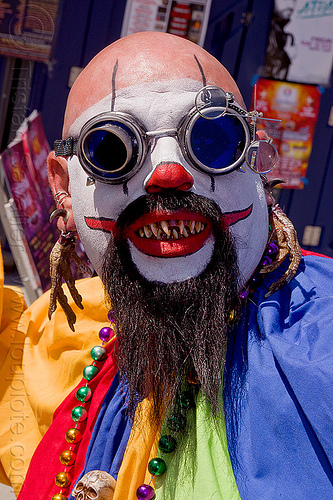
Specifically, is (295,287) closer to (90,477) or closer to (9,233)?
(90,477)

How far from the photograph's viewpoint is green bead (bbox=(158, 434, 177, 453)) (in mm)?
1060

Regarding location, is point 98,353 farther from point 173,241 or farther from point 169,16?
point 169,16

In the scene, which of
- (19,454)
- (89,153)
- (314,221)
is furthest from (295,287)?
(314,221)

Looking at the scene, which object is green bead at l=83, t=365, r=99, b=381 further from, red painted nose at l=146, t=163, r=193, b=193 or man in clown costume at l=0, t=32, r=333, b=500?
red painted nose at l=146, t=163, r=193, b=193

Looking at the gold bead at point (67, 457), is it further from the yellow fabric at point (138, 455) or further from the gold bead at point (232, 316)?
the gold bead at point (232, 316)

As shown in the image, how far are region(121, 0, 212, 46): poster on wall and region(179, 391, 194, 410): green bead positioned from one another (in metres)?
2.12

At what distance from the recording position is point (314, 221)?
9.66ft

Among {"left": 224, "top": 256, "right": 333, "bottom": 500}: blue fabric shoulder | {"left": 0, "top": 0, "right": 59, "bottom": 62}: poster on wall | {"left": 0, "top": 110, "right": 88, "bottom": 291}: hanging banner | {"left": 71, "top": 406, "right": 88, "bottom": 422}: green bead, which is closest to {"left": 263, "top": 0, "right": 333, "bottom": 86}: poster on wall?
{"left": 0, "top": 0, "right": 59, "bottom": 62}: poster on wall

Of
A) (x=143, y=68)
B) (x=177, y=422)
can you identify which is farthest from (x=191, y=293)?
(x=143, y=68)

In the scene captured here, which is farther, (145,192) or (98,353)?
(98,353)

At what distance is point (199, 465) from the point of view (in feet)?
3.28

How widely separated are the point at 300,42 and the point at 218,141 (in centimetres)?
200

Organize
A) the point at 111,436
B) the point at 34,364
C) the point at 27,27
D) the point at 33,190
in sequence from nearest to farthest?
the point at 111,436 → the point at 34,364 → the point at 27,27 → the point at 33,190

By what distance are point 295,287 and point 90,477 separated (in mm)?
649
